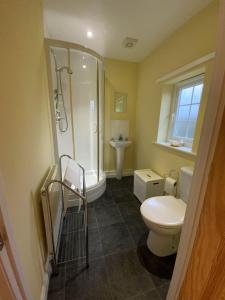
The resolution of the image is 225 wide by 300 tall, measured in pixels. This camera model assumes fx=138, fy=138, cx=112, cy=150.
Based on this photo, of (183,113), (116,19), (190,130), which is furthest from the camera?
(183,113)

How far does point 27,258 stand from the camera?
77cm

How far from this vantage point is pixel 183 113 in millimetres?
1933

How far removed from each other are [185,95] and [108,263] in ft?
7.09

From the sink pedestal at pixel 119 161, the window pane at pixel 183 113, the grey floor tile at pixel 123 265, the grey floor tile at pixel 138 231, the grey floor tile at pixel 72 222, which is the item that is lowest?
the grey floor tile at pixel 123 265

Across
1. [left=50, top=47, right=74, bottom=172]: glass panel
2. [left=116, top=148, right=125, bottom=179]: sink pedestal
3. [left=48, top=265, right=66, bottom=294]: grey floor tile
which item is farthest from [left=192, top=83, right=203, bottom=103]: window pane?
[left=48, top=265, right=66, bottom=294]: grey floor tile

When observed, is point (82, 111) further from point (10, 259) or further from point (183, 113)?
point (10, 259)

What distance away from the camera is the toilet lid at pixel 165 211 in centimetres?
119

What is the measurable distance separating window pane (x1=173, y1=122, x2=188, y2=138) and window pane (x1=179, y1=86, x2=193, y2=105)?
0.94 ft

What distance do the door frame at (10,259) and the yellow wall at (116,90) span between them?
2323 millimetres

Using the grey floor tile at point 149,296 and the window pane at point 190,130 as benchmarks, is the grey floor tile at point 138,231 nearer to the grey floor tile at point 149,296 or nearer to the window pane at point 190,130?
the grey floor tile at point 149,296

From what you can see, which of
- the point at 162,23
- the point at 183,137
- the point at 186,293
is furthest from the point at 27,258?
the point at 162,23

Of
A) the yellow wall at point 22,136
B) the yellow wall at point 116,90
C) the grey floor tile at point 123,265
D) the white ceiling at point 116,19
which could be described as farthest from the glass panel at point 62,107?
the grey floor tile at point 123,265

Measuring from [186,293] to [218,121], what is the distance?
29.7 inches

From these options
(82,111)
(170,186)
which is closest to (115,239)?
(170,186)
